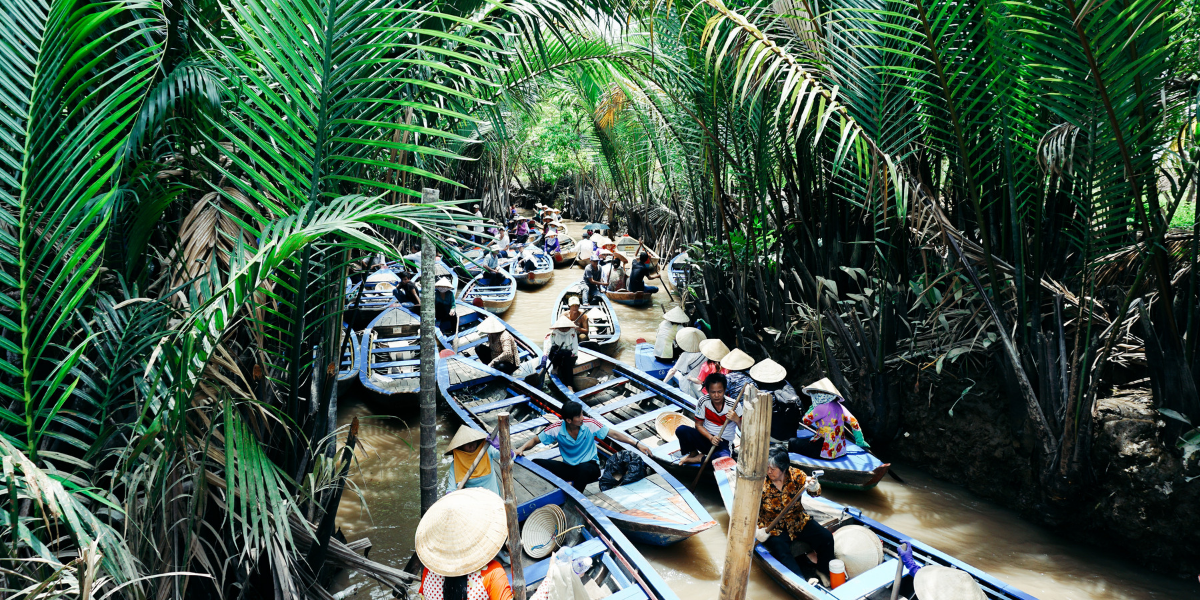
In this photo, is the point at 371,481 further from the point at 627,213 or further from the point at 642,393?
the point at 627,213

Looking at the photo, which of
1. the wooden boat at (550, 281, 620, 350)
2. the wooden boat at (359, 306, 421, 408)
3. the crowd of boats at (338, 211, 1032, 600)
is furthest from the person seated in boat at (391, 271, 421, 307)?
the wooden boat at (550, 281, 620, 350)

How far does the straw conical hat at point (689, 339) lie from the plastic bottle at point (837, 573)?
143 inches

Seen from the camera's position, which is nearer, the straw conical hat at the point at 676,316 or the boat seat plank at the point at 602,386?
the boat seat plank at the point at 602,386

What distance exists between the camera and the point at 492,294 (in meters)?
13.1

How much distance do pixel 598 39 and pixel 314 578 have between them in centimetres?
409

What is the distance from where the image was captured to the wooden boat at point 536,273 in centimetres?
1467

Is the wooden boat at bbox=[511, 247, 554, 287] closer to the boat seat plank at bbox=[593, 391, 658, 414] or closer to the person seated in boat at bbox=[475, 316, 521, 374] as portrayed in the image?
the person seated in boat at bbox=[475, 316, 521, 374]

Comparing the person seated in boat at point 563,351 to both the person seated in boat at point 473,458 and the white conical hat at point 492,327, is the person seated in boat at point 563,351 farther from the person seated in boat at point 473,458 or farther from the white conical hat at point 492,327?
the person seated in boat at point 473,458

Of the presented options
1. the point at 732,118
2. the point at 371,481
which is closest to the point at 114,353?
the point at 371,481

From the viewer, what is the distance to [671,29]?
7.24 meters

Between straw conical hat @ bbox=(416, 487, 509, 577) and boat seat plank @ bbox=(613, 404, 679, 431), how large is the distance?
3.40m

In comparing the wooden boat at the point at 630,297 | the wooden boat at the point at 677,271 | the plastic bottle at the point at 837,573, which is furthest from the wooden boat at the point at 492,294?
the plastic bottle at the point at 837,573

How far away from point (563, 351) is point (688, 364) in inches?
61.0

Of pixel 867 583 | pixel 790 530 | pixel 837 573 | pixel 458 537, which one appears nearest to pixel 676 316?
pixel 790 530
